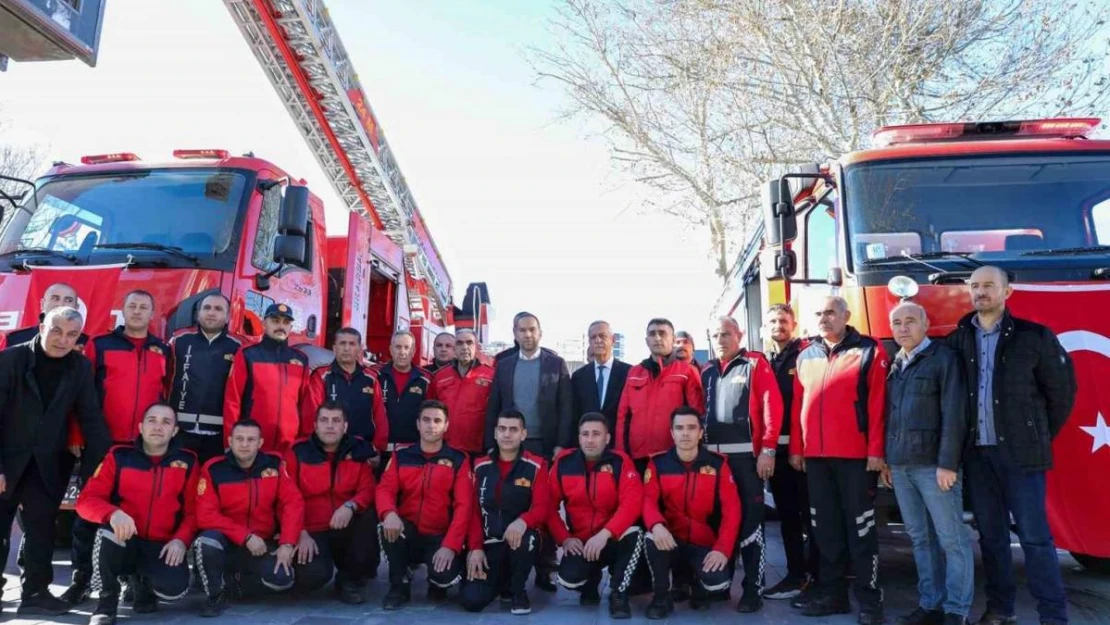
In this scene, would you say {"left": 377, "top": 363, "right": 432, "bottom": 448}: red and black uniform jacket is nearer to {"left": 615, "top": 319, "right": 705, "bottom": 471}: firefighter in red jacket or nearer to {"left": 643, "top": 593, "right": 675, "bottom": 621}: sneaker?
{"left": 615, "top": 319, "right": 705, "bottom": 471}: firefighter in red jacket

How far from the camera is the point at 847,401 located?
14.2ft

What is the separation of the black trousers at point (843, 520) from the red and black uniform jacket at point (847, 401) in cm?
11

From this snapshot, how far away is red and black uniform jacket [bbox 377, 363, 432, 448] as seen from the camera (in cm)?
573

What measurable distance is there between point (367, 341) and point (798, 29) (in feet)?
28.2

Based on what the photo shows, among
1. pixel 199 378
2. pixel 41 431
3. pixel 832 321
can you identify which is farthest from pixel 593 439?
pixel 41 431

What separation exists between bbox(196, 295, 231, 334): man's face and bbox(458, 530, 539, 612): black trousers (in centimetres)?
218

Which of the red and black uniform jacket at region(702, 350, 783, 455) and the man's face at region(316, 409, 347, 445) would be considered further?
the man's face at region(316, 409, 347, 445)

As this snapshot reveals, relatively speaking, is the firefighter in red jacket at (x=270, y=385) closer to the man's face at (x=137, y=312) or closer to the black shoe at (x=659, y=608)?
the man's face at (x=137, y=312)

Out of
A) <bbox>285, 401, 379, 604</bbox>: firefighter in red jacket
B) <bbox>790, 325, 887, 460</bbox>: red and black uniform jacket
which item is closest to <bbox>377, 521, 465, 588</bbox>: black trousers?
<bbox>285, 401, 379, 604</bbox>: firefighter in red jacket

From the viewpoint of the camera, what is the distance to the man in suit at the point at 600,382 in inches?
212

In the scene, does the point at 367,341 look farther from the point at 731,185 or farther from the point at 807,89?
the point at 731,185

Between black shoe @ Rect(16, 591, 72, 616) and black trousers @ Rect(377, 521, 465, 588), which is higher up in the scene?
black trousers @ Rect(377, 521, 465, 588)

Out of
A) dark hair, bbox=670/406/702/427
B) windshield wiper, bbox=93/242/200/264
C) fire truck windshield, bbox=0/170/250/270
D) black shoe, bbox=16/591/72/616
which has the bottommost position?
→ black shoe, bbox=16/591/72/616

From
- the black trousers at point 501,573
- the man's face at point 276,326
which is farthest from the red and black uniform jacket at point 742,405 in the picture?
the man's face at point 276,326
